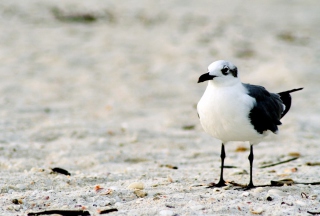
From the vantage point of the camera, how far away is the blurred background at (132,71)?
603cm

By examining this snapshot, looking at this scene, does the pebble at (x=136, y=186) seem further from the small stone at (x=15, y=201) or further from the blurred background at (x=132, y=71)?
the blurred background at (x=132, y=71)

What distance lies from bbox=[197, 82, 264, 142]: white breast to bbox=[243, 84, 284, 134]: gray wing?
0.04 metres

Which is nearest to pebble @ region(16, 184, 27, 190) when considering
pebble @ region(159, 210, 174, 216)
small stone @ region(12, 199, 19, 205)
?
small stone @ region(12, 199, 19, 205)

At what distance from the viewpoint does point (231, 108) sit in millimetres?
4070

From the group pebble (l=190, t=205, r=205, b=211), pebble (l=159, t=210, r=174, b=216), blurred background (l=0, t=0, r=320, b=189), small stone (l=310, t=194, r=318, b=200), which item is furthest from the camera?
blurred background (l=0, t=0, r=320, b=189)

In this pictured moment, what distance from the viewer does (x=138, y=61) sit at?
9.38 meters

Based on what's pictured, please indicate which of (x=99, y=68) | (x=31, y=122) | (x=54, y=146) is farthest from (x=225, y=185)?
(x=99, y=68)

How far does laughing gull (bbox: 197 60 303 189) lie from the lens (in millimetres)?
4086

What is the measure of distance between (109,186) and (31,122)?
8.64 ft

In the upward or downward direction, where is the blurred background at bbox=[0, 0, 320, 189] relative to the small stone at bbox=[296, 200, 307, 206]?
upward

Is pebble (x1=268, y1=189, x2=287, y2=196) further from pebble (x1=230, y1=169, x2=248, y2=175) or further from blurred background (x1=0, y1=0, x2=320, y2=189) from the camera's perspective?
blurred background (x1=0, y1=0, x2=320, y2=189)

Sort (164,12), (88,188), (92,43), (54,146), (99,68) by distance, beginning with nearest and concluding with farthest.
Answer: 1. (88,188)
2. (54,146)
3. (99,68)
4. (92,43)
5. (164,12)

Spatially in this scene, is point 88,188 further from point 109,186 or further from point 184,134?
point 184,134

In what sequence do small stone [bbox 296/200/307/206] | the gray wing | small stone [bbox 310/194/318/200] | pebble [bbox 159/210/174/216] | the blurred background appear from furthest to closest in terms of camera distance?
1. the blurred background
2. the gray wing
3. small stone [bbox 310/194/318/200]
4. small stone [bbox 296/200/307/206]
5. pebble [bbox 159/210/174/216]
